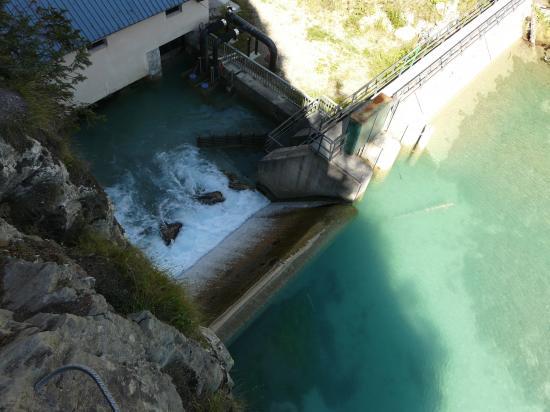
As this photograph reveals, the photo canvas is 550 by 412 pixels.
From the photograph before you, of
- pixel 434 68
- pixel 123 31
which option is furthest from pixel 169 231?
pixel 434 68

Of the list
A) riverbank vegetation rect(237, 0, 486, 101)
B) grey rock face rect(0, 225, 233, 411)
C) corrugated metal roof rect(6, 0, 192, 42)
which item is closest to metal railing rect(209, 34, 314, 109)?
riverbank vegetation rect(237, 0, 486, 101)

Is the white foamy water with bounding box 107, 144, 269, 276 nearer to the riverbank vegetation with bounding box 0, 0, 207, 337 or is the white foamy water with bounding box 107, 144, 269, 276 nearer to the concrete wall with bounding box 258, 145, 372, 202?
the concrete wall with bounding box 258, 145, 372, 202

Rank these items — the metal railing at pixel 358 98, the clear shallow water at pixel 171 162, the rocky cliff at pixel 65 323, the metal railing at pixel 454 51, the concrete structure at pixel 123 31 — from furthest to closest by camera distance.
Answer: the metal railing at pixel 454 51, the clear shallow water at pixel 171 162, the metal railing at pixel 358 98, the concrete structure at pixel 123 31, the rocky cliff at pixel 65 323

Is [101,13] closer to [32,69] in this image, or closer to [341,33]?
[32,69]

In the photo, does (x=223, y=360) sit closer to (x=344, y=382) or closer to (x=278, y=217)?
(x=344, y=382)

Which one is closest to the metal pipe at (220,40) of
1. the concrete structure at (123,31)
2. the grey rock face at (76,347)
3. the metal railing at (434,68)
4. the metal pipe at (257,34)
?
the metal pipe at (257,34)

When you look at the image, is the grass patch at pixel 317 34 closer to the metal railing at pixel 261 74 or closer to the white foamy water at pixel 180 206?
the metal railing at pixel 261 74
